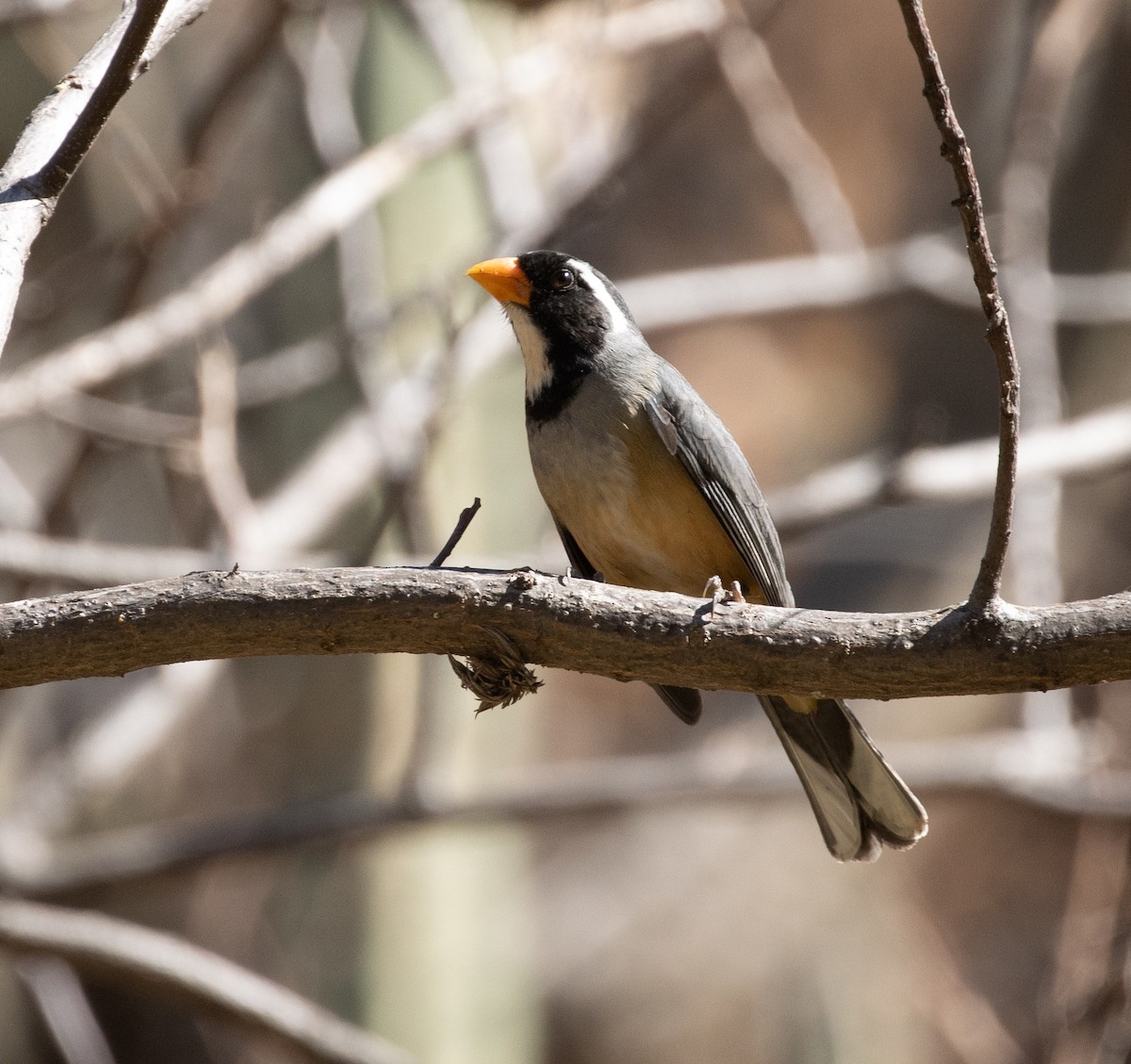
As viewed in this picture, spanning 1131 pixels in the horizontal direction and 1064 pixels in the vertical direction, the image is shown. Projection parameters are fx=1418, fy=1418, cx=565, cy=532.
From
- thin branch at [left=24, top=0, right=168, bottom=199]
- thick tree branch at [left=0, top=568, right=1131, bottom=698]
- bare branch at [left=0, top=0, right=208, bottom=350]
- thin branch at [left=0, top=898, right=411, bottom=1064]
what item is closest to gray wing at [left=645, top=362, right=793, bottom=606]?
thick tree branch at [left=0, top=568, right=1131, bottom=698]

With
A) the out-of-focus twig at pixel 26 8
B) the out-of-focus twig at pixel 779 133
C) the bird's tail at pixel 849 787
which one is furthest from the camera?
the out-of-focus twig at pixel 779 133

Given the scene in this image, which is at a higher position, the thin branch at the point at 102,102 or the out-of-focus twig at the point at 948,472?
the out-of-focus twig at the point at 948,472

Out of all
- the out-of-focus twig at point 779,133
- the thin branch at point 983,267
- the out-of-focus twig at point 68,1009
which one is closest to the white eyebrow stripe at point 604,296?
the out-of-focus twig at point 779,133

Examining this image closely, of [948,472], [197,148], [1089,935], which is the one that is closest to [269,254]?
[197,148]

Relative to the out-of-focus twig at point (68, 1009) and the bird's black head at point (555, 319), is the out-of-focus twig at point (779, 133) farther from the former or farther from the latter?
the out-of-focus twig at point (68, 1009)

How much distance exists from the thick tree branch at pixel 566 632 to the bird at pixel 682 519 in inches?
54.5

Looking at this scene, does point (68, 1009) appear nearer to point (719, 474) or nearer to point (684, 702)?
point (684, 702)

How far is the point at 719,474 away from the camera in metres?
Answer: 4.54

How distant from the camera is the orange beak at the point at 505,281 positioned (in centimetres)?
516

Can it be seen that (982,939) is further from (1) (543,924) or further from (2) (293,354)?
(2) (293,354)

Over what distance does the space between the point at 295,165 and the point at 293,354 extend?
6.48ft

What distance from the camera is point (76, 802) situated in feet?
19.6

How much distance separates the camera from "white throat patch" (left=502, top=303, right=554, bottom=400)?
4914 millimetres

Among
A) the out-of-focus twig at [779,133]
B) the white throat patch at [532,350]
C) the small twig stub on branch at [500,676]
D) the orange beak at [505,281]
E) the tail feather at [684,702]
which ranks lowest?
the small twig stub on branch at [500,676]
